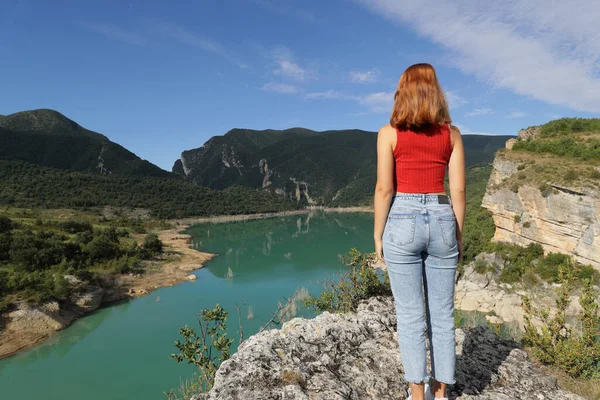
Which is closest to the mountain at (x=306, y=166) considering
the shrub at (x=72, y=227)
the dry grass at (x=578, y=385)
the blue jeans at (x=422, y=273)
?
the shrub at (x=72, y=227)

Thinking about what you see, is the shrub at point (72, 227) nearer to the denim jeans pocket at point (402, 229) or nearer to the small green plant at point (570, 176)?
Result: the denim jeans pocket at point (402, 229)

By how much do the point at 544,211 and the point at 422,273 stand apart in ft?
81.5

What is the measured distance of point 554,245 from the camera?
2112cm

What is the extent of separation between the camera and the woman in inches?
70.1

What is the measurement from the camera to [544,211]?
2164 centimetres

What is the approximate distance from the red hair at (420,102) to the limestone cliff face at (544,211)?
23.3m

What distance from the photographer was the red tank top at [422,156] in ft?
5.87

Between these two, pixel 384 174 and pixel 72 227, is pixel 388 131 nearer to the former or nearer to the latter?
pixel 384 174

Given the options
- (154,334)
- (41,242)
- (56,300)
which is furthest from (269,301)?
(41,242)

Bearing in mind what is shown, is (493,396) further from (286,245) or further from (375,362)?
(286,245)

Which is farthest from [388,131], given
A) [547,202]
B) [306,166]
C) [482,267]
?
[306,166]

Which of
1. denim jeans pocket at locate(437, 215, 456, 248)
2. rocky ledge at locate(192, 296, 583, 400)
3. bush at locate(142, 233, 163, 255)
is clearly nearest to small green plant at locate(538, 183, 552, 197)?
rocky ledge at locate(192, 296, 583, 400)

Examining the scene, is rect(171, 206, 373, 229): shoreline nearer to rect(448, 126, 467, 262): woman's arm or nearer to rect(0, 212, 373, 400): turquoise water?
rect(0, 212, 373, 400): turquoise water

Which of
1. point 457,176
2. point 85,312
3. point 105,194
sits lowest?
point 85,312
